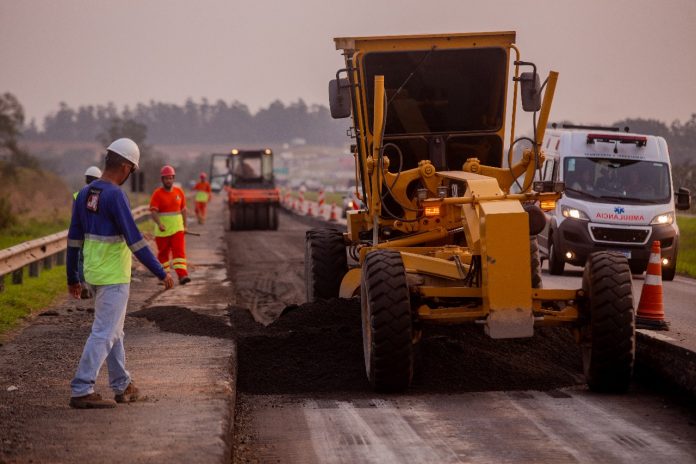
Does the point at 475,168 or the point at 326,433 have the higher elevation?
the point at 475,168

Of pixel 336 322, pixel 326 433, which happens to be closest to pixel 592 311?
pixel 326 433

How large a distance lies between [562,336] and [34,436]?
233 inches

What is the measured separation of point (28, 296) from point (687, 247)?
64.2ft

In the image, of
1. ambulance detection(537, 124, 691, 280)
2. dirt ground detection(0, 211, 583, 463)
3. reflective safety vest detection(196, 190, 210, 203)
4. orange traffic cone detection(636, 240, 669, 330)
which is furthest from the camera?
reflective safety vest detection(196, 190, 210, 203)

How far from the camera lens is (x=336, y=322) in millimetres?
12016

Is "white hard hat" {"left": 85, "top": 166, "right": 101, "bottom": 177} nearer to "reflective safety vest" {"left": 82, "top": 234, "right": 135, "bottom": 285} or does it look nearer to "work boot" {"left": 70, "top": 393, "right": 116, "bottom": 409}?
"reflective safety vest" {"left": 82, "top": 234, "right": 135, "bottom": 285}

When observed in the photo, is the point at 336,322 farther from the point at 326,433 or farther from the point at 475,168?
the point at 326,433

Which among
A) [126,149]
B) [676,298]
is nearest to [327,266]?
[126,149]

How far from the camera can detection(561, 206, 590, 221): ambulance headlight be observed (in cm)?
2011

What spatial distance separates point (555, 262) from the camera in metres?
20.4

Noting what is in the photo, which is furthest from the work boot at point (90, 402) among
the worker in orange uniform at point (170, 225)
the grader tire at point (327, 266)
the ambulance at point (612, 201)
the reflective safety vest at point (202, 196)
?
the reflective safety vest at point (202, 196)

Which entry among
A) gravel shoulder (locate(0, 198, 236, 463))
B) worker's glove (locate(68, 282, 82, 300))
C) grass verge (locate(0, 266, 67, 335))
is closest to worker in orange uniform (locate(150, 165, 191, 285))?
grass verge (locate(0, 266, 67, 335))

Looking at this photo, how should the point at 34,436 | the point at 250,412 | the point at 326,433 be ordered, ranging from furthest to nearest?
the point at 250,412 → the point at 326,433 → the point at 34,436

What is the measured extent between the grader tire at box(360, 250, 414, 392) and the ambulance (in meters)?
11.0
